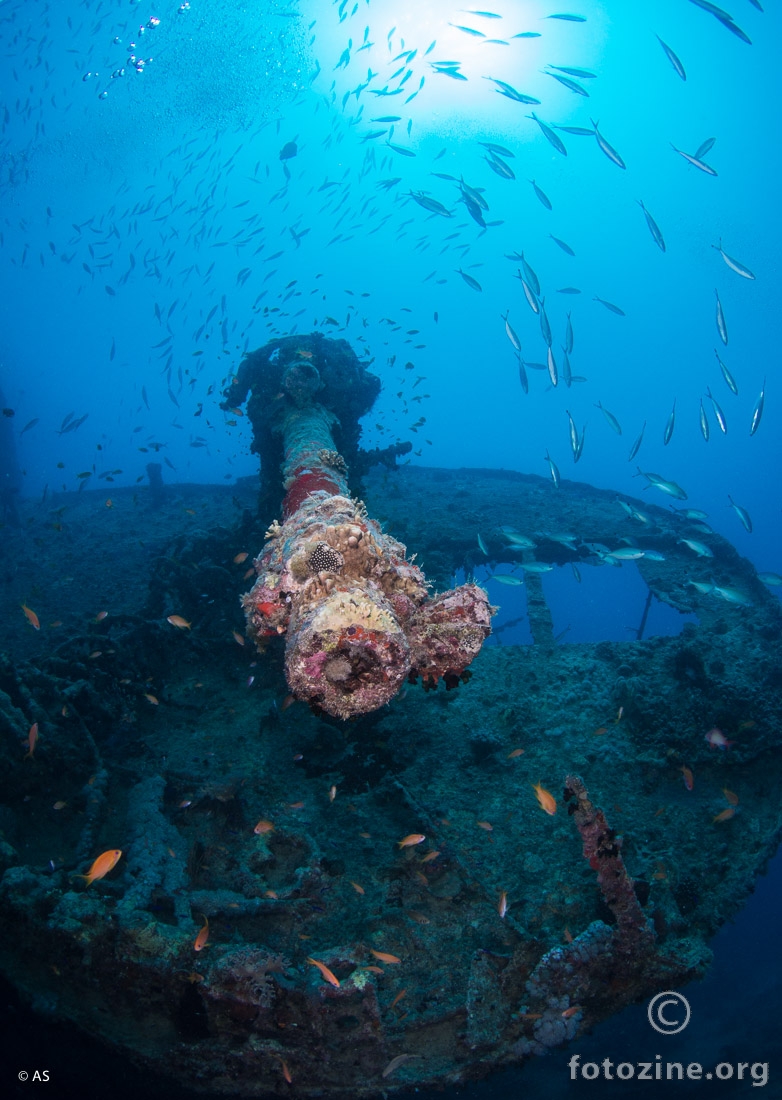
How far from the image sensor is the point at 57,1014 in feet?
11.7

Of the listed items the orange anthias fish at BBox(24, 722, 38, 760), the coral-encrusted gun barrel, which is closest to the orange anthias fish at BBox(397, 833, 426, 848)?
the coral-encrusted gun barrel

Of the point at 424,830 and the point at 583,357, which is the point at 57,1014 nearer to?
the point at 424,830

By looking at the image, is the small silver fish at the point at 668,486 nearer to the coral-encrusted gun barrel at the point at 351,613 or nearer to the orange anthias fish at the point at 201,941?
the coral-encrusted gun barrel at the point at 351,613

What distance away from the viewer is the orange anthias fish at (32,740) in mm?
4859

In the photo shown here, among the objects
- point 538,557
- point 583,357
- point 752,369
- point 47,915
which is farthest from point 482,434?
→ point 47,915

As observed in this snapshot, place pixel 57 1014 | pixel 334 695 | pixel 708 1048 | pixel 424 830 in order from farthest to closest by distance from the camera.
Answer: pixel 708 1048, pixel 424 830, pixel 57 1014, pixel 334 695

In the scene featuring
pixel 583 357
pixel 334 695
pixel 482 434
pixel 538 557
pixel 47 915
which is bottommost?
pixel 482 434

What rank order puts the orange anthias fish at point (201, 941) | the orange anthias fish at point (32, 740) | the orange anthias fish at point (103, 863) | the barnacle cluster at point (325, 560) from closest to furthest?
the barnacle cluster at point (325, 560) → the orange anthias fish at point (201, 941) → the orange anthias fish at point (103, 863) → the orange anthias fish at point (32, 740)

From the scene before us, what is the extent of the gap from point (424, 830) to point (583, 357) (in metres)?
168

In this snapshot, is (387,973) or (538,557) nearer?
(387,973)

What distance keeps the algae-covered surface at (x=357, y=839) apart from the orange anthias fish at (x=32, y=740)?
0.34ft

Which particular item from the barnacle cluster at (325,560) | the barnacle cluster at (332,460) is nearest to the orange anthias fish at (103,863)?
the barnacle cluster at (325,560)

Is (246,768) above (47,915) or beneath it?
beneath

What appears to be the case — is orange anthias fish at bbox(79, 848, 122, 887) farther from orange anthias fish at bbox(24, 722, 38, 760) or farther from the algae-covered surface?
orange anthias fish at bbox(24, 722, 38, 760)
